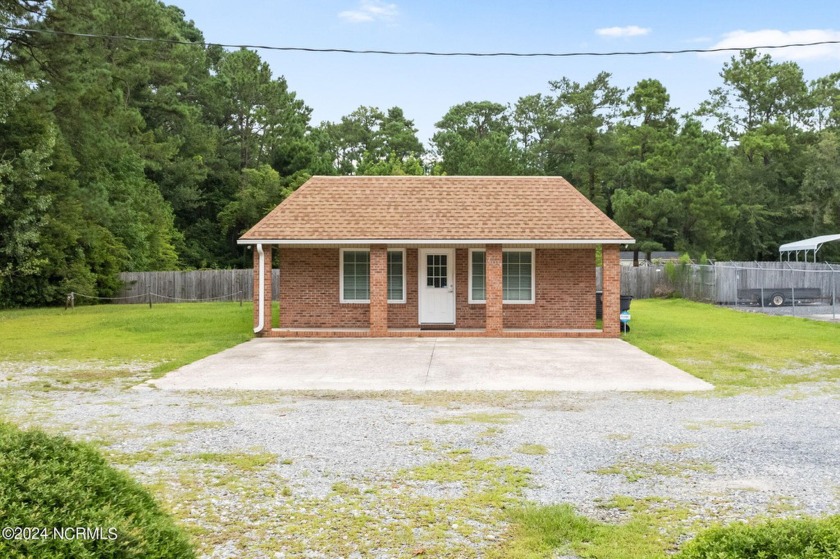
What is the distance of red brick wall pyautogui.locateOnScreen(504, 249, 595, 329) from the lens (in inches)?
770

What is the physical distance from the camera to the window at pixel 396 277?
1958 cm

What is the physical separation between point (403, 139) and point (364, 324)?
46511 mm

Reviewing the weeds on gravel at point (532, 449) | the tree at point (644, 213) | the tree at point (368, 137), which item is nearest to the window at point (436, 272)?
the weeds on gravel at point (532, 449)

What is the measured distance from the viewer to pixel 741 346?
1644 cm

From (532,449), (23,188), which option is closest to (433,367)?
(532,449)

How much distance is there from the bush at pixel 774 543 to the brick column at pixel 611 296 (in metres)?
15.7

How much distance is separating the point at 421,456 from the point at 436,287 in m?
12.9

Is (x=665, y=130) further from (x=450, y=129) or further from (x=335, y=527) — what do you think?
(x=335, y=527)

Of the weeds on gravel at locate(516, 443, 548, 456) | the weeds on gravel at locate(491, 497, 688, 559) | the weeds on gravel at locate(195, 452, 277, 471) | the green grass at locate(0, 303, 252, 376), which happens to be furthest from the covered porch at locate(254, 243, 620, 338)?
the weeds on gravel at locate(491, 497, 688, 559)

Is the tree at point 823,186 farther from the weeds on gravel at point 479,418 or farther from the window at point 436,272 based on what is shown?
the weeds on gravel at point 479,418

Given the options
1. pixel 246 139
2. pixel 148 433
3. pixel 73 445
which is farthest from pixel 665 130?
pixel 73 445

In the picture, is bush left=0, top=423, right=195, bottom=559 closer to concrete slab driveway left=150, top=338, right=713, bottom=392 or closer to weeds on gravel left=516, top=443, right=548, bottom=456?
weeds on gravel left=516, top=443, right=548, bottom=456

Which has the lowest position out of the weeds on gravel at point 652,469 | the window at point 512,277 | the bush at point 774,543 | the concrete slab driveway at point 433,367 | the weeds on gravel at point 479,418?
the concrete slab driveway at point 433,367

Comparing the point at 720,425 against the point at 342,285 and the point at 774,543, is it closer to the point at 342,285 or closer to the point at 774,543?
the point at 774,543
